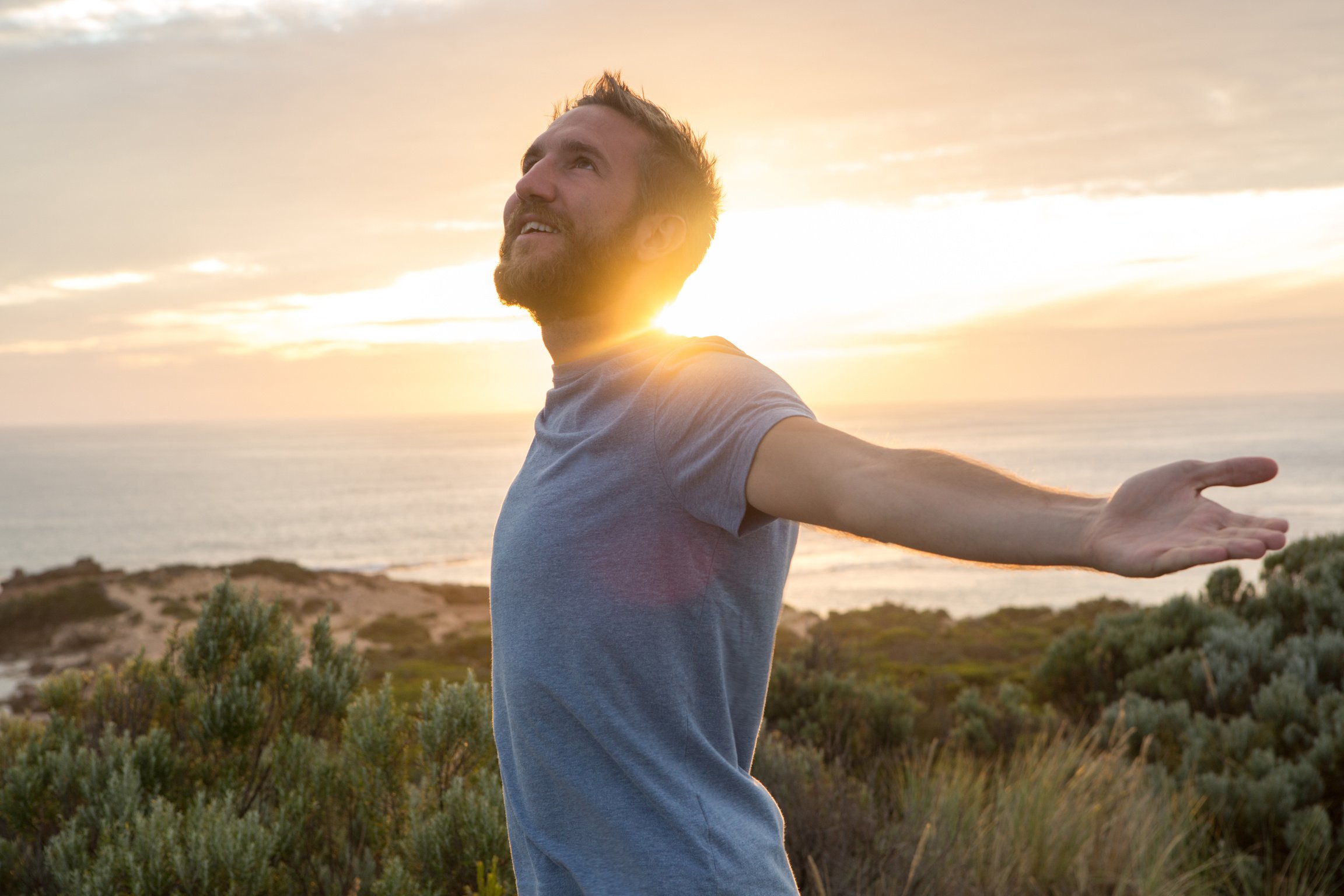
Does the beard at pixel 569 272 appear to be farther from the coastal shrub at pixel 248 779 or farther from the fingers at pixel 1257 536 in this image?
the coastal shrub at pixel 248 779

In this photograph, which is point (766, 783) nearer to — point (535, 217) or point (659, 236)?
point (659, 236)

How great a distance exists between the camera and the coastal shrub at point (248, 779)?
3674 mm

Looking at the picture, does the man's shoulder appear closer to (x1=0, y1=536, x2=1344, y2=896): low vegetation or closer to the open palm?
the open palm

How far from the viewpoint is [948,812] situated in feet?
17.7

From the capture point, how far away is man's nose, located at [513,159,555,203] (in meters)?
2.27

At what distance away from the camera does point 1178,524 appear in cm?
114

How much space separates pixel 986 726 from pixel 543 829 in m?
7.84

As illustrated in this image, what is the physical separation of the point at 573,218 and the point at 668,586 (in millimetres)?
1022

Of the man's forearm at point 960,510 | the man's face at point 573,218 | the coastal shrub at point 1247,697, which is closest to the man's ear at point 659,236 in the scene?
the man's face at point 573,218

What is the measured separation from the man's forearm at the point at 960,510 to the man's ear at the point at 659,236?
0.98 metres

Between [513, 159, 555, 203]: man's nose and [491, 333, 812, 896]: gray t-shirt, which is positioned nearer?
[491, 333, 812, 896]: gray t-shirt

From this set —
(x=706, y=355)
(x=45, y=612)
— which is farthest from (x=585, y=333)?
(x=45, y=612)

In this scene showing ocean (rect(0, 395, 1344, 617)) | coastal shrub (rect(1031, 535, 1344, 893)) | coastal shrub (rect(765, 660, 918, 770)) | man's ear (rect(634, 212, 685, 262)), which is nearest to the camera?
man's ear (rect(634, 212, 685, 262))

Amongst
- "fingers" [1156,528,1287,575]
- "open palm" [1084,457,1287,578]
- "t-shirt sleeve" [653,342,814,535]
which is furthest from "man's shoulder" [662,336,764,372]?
"fingers" [1156,528,1287,575]
